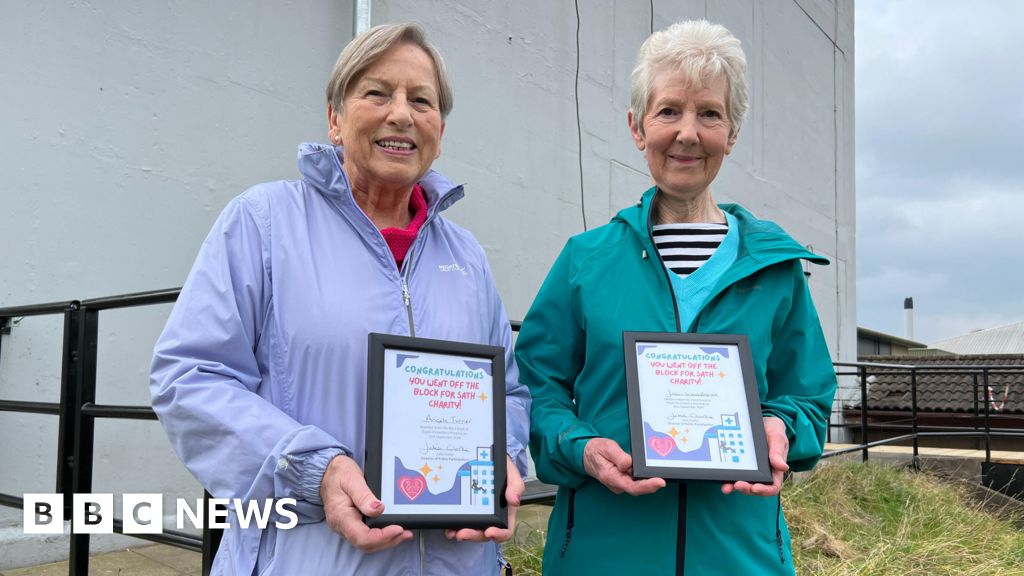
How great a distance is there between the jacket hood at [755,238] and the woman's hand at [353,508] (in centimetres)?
76

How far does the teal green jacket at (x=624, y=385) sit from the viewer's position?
1.61m

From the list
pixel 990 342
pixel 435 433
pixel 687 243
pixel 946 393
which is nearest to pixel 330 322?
pixel 435 433

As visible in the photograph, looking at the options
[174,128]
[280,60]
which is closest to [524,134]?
[280,60]

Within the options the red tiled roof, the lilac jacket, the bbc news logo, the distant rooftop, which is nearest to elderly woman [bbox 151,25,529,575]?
the lilac jacket

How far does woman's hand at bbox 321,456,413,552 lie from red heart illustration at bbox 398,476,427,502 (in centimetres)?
6

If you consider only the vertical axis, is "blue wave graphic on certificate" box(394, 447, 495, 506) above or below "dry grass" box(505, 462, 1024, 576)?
above

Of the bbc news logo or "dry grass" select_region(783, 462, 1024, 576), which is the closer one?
the bbc news logo

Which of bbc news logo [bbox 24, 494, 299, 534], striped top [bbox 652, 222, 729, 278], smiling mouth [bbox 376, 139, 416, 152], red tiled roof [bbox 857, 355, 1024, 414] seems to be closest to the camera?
smiling mouth [bbox 376, 139, 416, 152]

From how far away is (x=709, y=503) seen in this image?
1.62 metres

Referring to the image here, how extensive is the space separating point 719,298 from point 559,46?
203 inches

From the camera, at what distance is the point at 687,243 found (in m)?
1.81

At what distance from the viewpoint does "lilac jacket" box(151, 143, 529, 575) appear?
1388mm

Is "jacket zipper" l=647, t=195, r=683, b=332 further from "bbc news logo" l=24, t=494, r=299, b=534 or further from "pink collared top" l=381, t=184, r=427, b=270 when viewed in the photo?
"bbc news logo" l=24, t=494, r=299, b=534

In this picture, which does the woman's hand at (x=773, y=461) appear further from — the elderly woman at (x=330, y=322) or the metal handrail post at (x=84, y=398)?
the metal handrail post at (x=84, y=398)
